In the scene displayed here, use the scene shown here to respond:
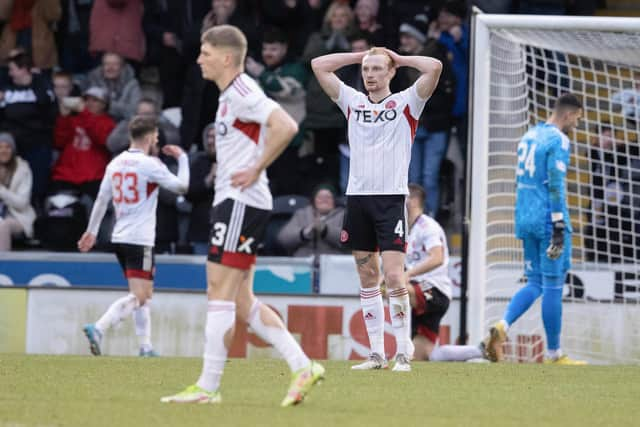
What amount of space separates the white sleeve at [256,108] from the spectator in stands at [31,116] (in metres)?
10.3

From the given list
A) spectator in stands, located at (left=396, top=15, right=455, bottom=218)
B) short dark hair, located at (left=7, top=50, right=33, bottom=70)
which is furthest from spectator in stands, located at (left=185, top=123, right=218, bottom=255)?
short dark hair, located at (left=7, top=50, right=33, bottom=70)

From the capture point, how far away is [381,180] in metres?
9.95

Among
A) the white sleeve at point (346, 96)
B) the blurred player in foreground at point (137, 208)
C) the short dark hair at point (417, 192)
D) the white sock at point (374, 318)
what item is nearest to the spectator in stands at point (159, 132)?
the blurred player in foreground at point (137, 208)

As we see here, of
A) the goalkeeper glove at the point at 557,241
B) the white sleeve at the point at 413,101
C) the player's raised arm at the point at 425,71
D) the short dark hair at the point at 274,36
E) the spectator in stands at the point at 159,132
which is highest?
the short dark hair at the point at 274,36

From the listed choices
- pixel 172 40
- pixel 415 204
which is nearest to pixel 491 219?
pixel 415 204

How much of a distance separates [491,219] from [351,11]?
407 cm

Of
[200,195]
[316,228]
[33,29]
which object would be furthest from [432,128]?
[33,29]

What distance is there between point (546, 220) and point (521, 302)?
2.50ft

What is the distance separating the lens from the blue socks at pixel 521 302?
11.9 m

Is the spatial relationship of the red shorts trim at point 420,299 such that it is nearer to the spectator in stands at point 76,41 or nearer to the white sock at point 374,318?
the white sock at point 374,318

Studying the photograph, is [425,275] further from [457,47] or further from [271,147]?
[271,147]

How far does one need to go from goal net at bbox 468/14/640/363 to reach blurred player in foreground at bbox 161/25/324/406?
234 inches

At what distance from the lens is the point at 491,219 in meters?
14.2

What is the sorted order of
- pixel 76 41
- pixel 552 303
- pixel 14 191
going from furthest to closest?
pixel 76 41 < pixel 14 191 < pixel 552 303
